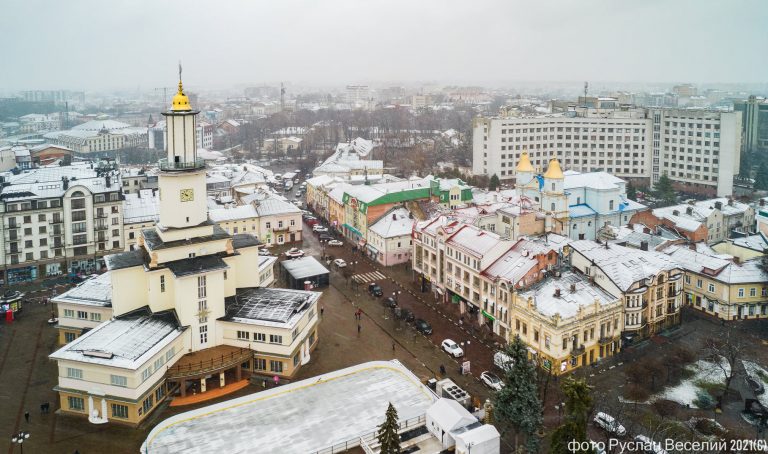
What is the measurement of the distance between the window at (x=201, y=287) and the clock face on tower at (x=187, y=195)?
467 cm

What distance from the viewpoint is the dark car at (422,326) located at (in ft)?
121

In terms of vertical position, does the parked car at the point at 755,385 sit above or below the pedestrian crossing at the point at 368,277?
below

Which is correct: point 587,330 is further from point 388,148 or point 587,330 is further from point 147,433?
point 388,148

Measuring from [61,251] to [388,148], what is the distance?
7900 centimetres

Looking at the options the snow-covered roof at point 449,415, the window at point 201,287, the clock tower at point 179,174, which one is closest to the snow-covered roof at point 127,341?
the window at point 201,287

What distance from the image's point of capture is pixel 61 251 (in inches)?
1895

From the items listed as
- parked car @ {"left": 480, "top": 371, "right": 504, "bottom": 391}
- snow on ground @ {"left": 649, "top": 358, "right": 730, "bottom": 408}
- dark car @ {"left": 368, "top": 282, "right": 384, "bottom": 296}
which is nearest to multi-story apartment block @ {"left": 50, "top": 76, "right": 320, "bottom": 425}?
dark car @ {"left": 368, "top": 282, "right": 384, "bottom": 296}

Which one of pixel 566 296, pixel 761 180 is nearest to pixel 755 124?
pixel 761 180

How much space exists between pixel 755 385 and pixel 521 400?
15.1 meters

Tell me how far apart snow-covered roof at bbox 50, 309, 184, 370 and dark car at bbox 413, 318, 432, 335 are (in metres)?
14.7

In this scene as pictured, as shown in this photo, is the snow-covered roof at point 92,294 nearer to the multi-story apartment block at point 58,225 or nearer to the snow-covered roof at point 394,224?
the multi-story apartment block at point 58,225

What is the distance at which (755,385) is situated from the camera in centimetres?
2991

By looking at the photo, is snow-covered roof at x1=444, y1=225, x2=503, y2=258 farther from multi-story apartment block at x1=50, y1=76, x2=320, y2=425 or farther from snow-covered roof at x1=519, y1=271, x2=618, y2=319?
multi-story apartment block at x1=50, y1=76, x2=320, y2=425

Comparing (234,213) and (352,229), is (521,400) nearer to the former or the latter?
(352,229)
